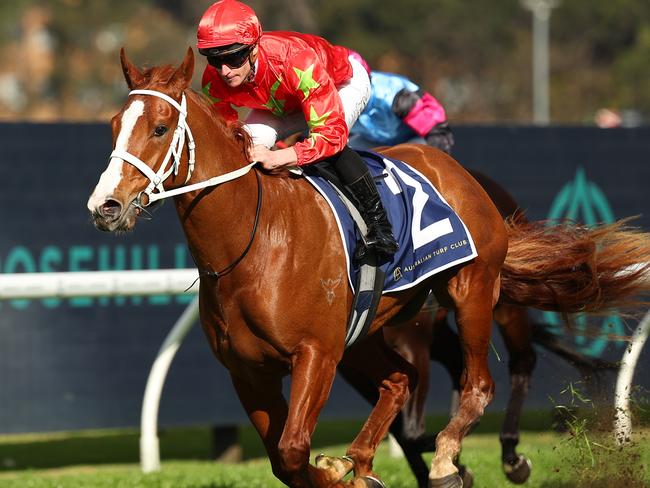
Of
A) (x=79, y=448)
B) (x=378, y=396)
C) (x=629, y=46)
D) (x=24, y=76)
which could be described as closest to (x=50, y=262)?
(x=79, y=448)

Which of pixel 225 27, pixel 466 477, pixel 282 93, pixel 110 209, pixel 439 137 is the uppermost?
pixel 225 27

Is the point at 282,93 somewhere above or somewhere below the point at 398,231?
above

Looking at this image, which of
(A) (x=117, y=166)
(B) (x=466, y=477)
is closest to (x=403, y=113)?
(B) (x=466, y=477)

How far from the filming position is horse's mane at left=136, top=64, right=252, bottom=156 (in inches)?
147

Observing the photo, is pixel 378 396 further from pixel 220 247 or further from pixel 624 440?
pixel 220 247

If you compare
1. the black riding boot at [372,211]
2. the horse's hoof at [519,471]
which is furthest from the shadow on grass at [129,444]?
the black riding boot at [372,211]

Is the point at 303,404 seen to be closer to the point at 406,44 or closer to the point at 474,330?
the point at 474,330

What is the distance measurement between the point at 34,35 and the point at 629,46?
979 inches

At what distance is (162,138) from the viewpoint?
12.0ft

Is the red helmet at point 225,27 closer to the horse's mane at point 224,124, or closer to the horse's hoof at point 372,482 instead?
the horse's mane at point 224,124

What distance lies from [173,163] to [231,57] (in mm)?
474

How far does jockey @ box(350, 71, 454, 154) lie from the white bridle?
1913 millimetres

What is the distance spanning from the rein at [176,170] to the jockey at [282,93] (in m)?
0.22

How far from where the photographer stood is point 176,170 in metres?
3.72
